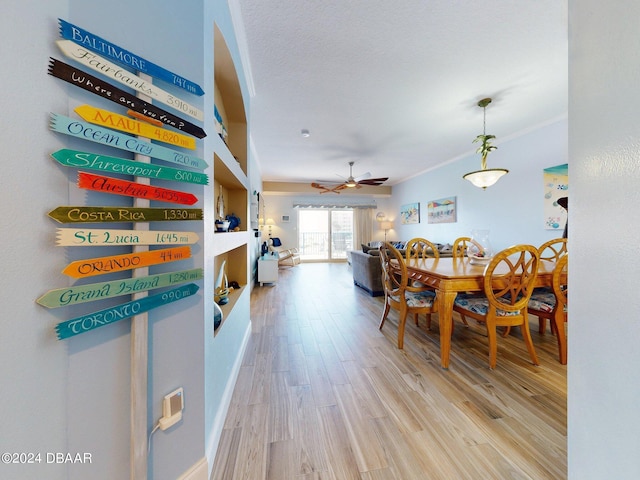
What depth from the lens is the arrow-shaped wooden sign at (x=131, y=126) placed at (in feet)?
2.14

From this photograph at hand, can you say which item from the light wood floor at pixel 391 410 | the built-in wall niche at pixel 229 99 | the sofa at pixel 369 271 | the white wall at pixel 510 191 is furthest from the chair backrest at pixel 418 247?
the built-in wall niche at pixel 229 99

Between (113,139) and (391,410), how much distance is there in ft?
6.07

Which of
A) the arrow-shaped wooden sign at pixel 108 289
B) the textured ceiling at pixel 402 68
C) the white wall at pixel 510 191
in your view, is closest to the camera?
the arrow-shaped wooden sign at pixel 108 289

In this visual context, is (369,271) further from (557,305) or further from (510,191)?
(510,191)

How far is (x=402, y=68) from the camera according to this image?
2.22 metres

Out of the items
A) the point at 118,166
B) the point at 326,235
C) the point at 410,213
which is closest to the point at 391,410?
the point at 118,166

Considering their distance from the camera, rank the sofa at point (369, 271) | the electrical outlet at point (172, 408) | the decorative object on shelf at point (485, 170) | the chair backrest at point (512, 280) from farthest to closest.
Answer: the sofa at point (369, 271) → the decorative object on shelf at point (485, 170) → the chair backrest at point (512, 280) → the electrical outlet at point (172, 408)

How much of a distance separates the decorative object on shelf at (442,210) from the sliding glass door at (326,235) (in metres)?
2.85

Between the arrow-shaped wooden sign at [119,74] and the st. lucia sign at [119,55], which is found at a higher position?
the st. lucia sign at [119,55]

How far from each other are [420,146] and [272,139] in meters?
2.72

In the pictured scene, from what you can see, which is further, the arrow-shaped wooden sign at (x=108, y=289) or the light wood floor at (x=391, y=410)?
the light wood floor at (x=391, y=410)

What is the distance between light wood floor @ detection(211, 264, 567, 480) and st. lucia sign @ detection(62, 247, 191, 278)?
103cm

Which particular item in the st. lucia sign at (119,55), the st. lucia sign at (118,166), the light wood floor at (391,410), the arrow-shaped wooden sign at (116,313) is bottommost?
the light wood floor at (391,410)

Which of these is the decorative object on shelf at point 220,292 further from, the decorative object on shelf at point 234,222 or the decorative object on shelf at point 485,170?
Result: the decorative object on shelf at point 485,170
